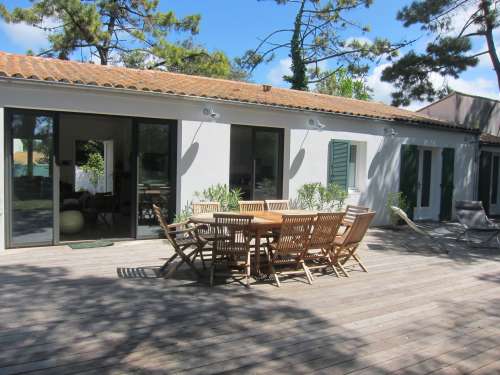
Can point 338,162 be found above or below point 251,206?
above

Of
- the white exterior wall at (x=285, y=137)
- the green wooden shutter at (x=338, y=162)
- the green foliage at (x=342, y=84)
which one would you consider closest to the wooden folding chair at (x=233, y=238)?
the white exterior wall at (x=285, y=137)

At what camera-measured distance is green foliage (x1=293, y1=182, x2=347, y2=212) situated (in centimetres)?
1024

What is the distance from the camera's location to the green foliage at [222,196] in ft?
29.2

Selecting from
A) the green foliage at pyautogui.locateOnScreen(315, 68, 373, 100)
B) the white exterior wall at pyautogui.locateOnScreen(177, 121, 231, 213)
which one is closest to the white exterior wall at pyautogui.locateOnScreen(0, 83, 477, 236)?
the white exterior wall at pyautogui.locateOnScreen(177, 121, 231, 213)

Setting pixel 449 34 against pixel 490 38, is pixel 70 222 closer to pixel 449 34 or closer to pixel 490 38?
pixel 449 34

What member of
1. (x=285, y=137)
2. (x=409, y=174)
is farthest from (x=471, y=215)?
(x=285, y=137)

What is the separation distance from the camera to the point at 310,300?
203 inches

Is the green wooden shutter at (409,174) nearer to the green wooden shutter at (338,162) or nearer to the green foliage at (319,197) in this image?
the green wooden shutter at (338,162)

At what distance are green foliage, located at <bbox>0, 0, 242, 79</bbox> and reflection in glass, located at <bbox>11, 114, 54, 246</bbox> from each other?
9655 millimetres

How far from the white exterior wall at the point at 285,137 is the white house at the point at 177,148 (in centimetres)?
2

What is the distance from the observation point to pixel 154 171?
28.6ft

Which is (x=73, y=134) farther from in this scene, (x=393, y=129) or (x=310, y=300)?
(x=310, y=300)

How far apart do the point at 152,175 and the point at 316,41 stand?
16.5 metres

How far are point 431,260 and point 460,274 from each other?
99cm
